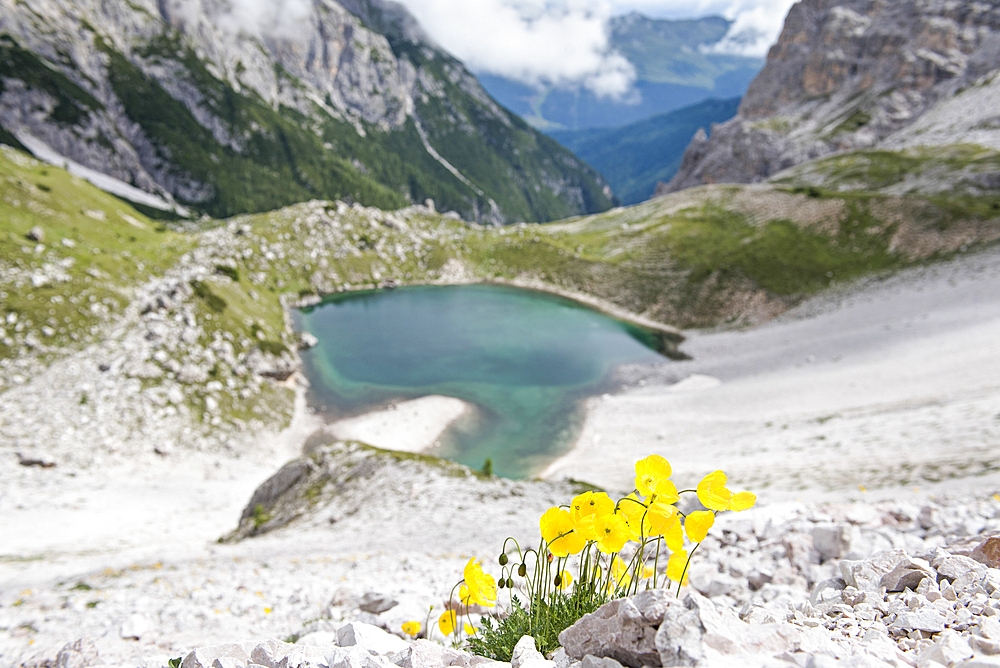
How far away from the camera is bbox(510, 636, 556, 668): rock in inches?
107

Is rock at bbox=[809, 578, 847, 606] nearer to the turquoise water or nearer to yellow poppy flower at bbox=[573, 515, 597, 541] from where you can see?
yellow poppy flower at bbox=[573, 515, 597, 541]

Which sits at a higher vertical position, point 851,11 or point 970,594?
point 851,11

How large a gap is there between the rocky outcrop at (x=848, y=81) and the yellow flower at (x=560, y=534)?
136355 millimetres

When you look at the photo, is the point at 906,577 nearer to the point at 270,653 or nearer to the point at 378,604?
the point at 270,653

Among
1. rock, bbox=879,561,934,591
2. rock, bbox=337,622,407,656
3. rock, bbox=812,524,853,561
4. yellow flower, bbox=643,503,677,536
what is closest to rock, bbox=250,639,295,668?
rock, bbox=337,622,407,656

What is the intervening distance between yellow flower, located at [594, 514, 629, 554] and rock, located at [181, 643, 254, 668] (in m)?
2.79

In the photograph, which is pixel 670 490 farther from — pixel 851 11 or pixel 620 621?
pixel 851 11

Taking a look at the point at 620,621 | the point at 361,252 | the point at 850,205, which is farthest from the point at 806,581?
the point at 361,252

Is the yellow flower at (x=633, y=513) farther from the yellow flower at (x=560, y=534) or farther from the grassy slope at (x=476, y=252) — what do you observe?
the grassy slope at (x=476, y=252)

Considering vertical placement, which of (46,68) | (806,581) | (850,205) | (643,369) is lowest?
(806,581)

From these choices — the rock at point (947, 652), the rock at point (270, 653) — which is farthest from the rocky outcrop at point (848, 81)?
the rock at point (270, 653)

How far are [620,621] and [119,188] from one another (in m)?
223

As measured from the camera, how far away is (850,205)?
70562 millimetres

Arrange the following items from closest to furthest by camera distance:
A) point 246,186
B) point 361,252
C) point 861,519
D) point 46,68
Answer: point 861,519 < point 361,252 < point 46,68 < point 246,186
